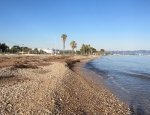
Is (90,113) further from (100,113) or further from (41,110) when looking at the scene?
(41,110)

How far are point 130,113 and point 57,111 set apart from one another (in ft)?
16.4

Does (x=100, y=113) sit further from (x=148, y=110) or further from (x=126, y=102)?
(x=126, y=102)

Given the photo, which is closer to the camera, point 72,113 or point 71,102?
point 72,113

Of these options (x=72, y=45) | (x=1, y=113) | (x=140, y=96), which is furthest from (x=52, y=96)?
(x=72, y=45)

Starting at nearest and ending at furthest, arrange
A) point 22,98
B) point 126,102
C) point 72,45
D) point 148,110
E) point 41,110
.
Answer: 1. point 41,110
2. point 22,98
3. point 148,110
4. point 126,102
5. point 72,45

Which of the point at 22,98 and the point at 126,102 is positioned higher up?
the point at 22,98

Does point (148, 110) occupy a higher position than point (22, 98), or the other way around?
point (22, 98)

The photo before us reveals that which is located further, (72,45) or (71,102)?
(72,45)

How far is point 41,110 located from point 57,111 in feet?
2.47

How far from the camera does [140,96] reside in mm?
20188

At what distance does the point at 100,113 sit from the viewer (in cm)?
1294

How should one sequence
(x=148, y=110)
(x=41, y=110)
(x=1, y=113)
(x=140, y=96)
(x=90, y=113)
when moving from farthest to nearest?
(x=140, y=96), (x=148, y=110), (x=90, y=113), (x=41, y=110), (x=1, y=113)

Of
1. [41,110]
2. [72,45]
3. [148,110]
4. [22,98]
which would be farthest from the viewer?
[72,45]

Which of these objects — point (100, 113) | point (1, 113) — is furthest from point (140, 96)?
point (1, 113)
